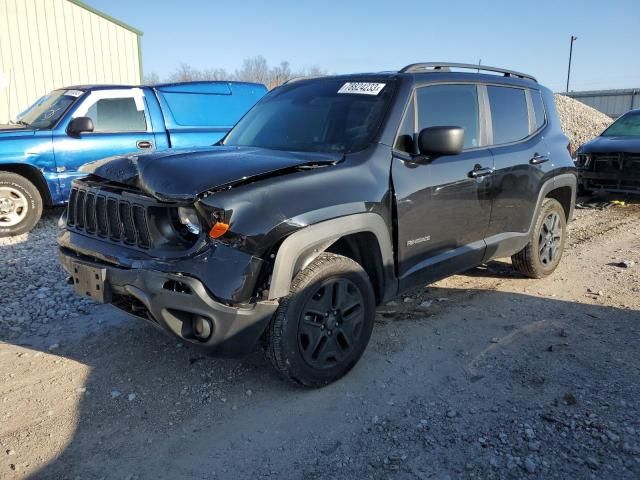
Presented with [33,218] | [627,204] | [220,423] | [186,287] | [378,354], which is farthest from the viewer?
[627,204]

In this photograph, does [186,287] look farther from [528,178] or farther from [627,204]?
[627,204]

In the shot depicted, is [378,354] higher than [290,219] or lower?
lower

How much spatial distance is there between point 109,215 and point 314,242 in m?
1.29

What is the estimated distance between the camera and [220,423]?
3008 millimetres

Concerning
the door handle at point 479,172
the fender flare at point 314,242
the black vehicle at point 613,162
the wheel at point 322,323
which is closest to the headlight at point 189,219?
the fender flare at point 314,242

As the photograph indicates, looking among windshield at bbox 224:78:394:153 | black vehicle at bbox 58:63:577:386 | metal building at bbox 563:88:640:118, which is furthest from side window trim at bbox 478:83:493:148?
metal building at bbox 563:88:640:118

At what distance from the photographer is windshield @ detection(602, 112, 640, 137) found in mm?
10048

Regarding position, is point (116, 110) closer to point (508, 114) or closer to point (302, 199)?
point (508, 114)

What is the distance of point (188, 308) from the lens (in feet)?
9.00

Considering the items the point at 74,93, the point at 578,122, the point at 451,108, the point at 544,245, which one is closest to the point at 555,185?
the point at 544,245

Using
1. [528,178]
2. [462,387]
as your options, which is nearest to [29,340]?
[462,387]

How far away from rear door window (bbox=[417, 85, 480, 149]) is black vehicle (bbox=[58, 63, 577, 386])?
1 centimetres

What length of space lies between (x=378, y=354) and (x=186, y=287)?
1.65 m

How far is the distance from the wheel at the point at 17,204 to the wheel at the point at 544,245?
20.1 feet
